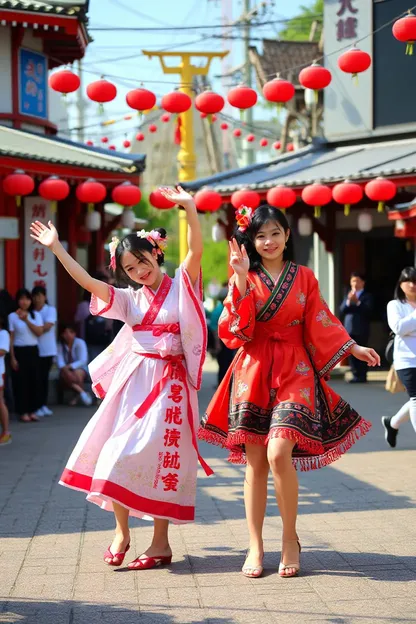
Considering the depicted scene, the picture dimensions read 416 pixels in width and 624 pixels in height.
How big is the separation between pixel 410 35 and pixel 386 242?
841cm

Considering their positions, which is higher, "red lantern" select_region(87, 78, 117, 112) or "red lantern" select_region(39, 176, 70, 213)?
"red lantern" select_region(87, 78, 117, 112)

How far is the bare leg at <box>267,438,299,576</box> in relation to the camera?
5137mm

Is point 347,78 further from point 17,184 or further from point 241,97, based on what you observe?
point 17,184

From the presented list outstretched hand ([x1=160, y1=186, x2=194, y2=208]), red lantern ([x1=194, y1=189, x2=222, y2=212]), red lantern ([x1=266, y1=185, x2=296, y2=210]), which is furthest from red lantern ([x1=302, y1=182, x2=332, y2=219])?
outstretched hand ([x1=160, y1=186, x2=194, y2=208])

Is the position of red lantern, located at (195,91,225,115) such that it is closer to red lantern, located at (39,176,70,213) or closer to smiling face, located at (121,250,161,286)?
red lantern, located at (39,176,70,213)

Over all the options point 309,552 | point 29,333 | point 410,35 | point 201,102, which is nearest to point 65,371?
point 29,333

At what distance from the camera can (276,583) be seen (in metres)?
5.05

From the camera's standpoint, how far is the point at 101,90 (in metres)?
11.7

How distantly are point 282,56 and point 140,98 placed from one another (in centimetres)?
1398

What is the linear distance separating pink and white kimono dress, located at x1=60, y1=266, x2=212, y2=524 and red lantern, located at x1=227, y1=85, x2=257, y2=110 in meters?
6.84

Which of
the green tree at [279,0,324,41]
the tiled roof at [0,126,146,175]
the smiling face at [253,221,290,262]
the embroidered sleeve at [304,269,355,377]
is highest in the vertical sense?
the green tree at [279,0,324,41]

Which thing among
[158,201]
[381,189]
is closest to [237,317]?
[381,189]

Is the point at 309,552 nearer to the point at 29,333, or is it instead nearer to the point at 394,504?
the point at 394,504

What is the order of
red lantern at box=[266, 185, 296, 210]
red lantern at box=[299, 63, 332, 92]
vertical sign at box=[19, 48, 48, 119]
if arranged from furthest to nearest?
vertical sign at box=[19, 48, 48, 119]
red lantern at box=[266, 185, 296, 210]
red lantern at box=[299, 63, 332, 92]
